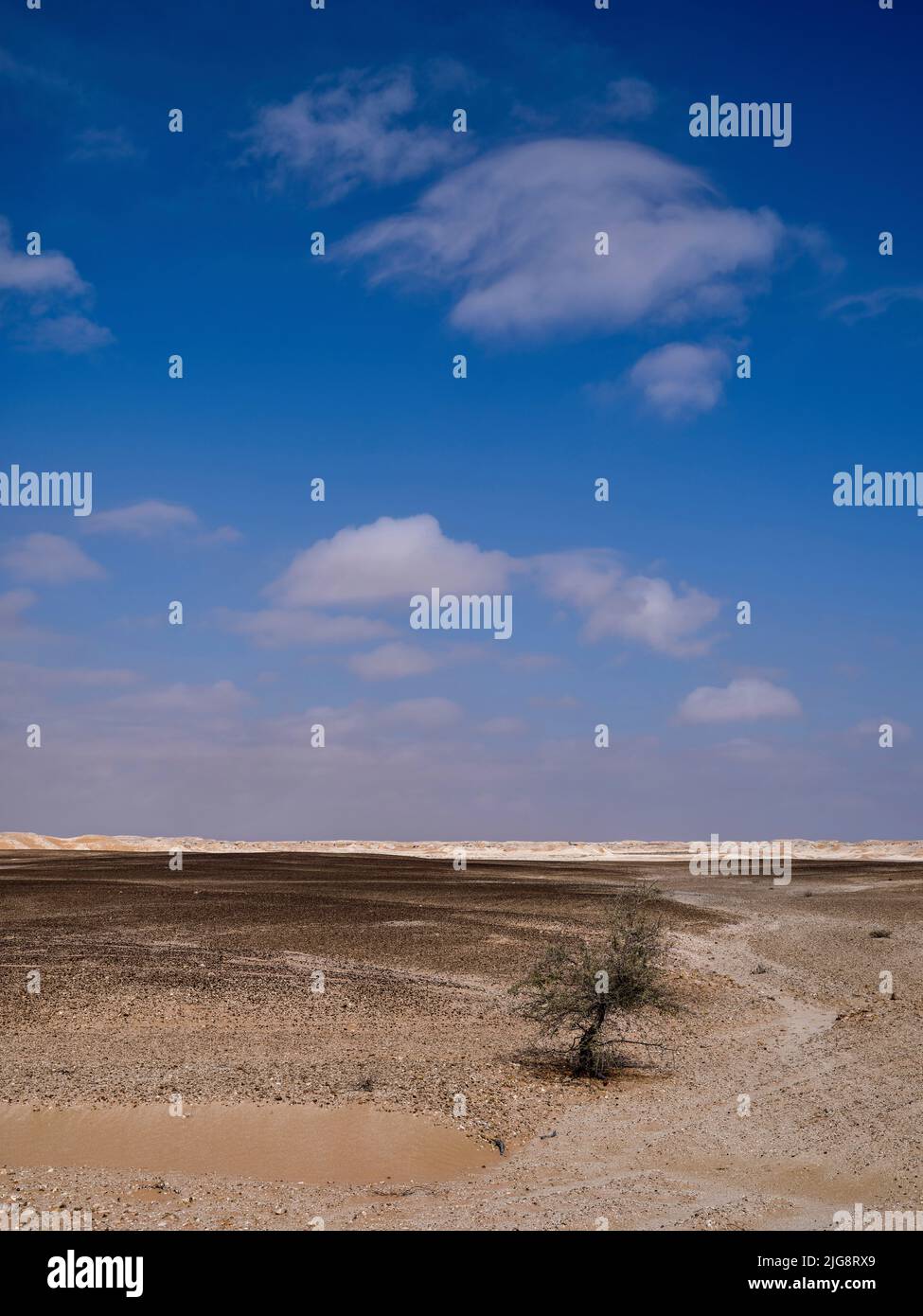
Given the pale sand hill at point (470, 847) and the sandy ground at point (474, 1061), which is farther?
the pale sand hill at point (470, 847)

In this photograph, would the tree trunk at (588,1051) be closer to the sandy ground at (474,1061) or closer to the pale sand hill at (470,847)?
the sandy ground at (474,1061)

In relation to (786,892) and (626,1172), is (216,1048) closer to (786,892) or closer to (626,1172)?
(626,1172)

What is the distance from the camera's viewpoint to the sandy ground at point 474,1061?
38.3 ft

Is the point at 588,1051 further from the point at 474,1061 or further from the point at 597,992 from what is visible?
the point at 474,1061

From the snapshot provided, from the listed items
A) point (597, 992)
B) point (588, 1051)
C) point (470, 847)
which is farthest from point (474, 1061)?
point (470, 847)

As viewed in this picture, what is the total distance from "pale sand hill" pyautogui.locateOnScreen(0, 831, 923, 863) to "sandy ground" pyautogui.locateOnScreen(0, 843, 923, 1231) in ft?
317

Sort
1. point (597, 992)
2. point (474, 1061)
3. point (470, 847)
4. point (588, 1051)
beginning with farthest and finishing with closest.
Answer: point (470, 847) → point (597, 992) → point (474, 1061) → point (588, 1051)

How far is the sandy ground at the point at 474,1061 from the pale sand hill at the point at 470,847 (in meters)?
96.6

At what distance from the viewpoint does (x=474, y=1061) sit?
1877 centimetres

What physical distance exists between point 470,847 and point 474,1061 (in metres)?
160

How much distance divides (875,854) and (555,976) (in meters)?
131

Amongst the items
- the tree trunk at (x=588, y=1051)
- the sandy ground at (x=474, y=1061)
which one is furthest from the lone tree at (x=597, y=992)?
the sandy ground at (x=474, y=1061)

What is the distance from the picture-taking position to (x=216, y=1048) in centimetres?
1902
